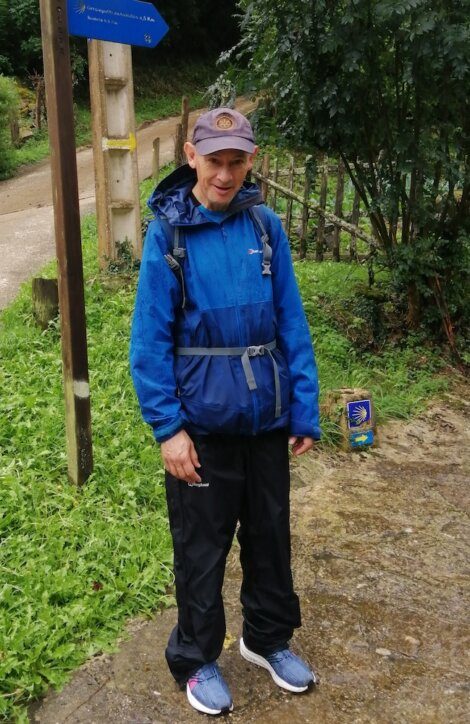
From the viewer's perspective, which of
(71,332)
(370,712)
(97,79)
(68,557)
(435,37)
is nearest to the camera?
(370,712)

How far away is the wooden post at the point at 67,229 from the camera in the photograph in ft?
10.8

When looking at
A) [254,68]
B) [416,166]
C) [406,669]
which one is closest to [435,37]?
[416,166]

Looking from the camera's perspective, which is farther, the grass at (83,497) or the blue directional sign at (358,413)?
the blue directional sign at (358,413)

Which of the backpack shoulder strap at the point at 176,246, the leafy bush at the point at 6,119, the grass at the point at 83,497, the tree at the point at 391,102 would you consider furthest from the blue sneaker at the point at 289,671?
the leafy bush at the point at 6,119

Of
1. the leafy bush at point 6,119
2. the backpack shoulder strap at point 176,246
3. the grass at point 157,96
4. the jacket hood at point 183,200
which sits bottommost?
the backpack shoulder strap at point 176,246

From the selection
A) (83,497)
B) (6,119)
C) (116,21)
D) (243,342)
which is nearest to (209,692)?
(243,342)

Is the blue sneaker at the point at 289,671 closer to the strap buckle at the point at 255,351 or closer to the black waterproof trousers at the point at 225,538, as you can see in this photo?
the black waterproof trousers at the point at 225,538

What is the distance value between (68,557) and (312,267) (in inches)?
222

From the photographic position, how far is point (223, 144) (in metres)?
2.15

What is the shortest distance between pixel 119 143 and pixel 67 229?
11.2 feet

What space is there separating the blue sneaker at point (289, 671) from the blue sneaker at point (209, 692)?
20cm

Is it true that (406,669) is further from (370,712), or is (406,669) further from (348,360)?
(348,360)

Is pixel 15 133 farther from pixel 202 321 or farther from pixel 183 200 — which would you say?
pixel 202 321

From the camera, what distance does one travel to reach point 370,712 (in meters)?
2.48
